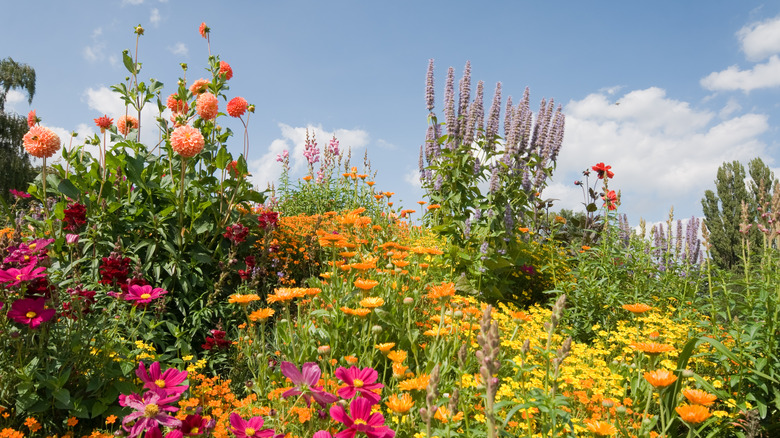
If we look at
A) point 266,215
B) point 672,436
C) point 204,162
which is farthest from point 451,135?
point 672,436

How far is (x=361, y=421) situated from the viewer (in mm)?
1288

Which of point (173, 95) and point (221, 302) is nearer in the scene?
point (221, 302)

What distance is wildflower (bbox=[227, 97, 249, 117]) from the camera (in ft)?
13.6

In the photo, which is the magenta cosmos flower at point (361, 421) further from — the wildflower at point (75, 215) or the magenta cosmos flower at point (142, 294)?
the wildflower at point (75, 215)

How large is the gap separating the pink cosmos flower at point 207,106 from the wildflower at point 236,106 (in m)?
0.32

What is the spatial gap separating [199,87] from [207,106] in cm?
43

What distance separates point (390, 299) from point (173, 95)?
2.79 metres

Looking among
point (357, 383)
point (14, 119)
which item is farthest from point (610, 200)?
point (14, 119)

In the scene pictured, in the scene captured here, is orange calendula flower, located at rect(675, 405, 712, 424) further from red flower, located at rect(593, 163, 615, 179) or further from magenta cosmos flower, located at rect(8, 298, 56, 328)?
red flower, located at rect(593, 163, 615, 179)

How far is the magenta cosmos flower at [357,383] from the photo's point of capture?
1.40 meters

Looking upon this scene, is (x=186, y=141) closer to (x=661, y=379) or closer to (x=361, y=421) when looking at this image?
(x=361, y=421)

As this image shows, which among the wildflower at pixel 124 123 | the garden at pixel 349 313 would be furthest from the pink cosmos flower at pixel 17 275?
the wildflower at pixel 124 123

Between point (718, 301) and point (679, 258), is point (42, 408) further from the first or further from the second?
point (679, 258)

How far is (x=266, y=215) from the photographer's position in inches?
159
